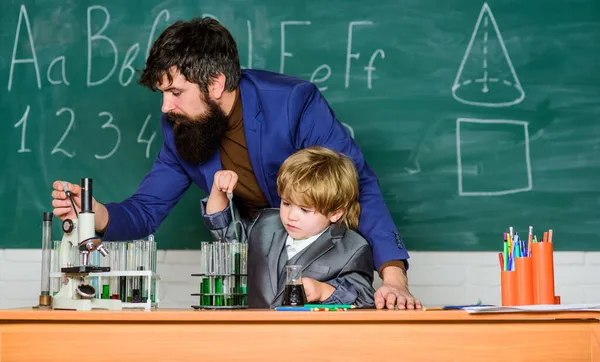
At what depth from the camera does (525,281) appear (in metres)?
1.66

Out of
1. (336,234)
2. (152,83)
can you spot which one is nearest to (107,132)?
(152,83)

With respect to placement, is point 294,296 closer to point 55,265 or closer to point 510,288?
point 510,288

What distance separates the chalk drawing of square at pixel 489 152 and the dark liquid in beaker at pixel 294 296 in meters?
1.49

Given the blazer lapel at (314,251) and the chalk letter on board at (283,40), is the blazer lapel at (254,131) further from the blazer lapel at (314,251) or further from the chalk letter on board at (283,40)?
the chalk letter on board at (283,40)

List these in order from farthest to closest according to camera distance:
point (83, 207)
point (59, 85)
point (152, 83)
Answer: point (59, 85), point (152, 83), point (83, 207)

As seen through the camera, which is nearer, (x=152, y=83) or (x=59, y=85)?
(x=152, y=83)

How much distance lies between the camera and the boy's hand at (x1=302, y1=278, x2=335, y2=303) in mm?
1786

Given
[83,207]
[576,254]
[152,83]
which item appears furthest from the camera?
[576,254]

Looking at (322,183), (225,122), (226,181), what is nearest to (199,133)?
(225,122)

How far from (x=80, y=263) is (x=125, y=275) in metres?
0.12

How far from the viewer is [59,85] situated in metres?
3.20

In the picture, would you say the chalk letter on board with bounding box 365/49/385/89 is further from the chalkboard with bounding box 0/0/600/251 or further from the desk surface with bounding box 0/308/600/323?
the desk surface with bounding box 0/308/600/323

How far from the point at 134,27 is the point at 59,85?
1.21 feet

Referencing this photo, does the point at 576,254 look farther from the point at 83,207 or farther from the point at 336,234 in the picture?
the point at 83,207
